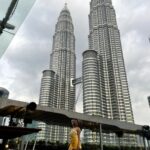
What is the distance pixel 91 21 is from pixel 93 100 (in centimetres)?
4764

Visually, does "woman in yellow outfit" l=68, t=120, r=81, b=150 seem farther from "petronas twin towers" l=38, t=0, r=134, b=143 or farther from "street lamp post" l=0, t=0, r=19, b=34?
"petronas twin towers" l=38, t=0, r=134, b=143

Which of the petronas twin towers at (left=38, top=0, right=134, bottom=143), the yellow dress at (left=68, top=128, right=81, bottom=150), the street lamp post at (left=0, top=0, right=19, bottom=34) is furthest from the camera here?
the petronas twin towers at (left=38, top=0, right=134, bottom=143)

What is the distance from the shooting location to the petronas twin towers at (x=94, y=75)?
3241 inches

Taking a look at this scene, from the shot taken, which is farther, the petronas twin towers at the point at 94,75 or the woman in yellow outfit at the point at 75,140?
the petronas twin towers at the point at 94,75

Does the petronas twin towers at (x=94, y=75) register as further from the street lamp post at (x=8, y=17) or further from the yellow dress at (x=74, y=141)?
the yellow dress at (x=74, y=141)

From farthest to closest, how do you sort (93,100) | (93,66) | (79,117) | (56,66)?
1. (56,66)
2. (93,66)
3. (93,100)
4. (79,117)

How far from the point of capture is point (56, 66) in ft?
327

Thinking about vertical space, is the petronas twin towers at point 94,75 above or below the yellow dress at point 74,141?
above

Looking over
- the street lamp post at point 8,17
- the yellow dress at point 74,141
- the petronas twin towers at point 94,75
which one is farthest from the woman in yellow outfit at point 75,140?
the petronas twin towers at point 94,75

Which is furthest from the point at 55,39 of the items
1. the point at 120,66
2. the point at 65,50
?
the point at 120,66

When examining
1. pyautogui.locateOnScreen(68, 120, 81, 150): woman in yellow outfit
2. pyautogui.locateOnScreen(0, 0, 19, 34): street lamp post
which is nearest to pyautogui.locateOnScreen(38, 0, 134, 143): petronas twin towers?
pyautogui.locateOnScreen(0, 0, 19, 34): street lamp post

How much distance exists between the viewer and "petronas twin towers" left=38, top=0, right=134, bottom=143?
82.3m

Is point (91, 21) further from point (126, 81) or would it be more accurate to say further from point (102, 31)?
point (126, 81)

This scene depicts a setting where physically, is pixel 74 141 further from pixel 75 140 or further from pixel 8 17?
pixel 8 17
